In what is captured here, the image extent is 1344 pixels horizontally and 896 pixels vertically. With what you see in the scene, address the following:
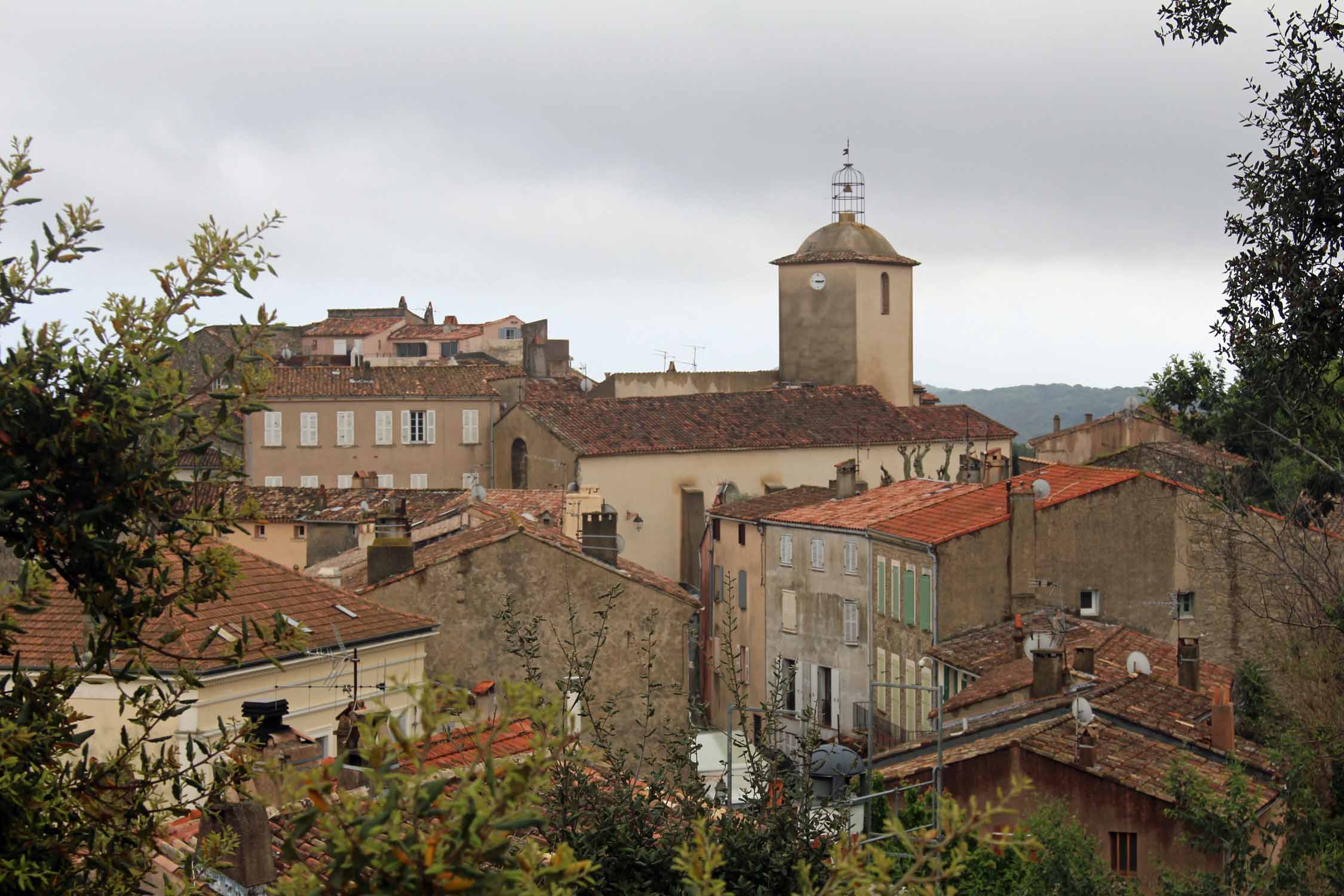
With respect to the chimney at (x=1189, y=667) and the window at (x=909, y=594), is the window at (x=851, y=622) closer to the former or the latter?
the window at (x=909, y=594)

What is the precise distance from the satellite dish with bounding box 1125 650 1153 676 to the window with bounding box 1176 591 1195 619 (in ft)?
23.1

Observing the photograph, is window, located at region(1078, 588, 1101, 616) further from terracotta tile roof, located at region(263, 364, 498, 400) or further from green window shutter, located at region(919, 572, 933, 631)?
terracotta tile roof, located at region(263, 364, 498, 400)

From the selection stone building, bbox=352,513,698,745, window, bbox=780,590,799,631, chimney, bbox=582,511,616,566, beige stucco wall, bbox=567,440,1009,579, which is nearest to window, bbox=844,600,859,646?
window, bbox=780,590,799,631

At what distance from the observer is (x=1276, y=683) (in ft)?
88.4

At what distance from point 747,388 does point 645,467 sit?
686 inches

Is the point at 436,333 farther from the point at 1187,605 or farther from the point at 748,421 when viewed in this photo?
the point at 1187,605

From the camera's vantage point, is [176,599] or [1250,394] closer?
[176,599]

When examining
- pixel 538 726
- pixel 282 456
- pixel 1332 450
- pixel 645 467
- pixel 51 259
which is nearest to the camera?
pixel 538 726

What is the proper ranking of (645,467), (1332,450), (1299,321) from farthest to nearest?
(645,467)
(1332,450)
(1299,321)

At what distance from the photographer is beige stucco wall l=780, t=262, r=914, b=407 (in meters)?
69.8

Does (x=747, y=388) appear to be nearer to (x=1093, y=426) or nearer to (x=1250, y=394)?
(x=1093, y=426)

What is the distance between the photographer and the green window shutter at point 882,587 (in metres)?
33.3

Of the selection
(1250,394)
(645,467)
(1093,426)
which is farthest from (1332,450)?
(1093,426)

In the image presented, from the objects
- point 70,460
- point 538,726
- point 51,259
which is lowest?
point 538,726
